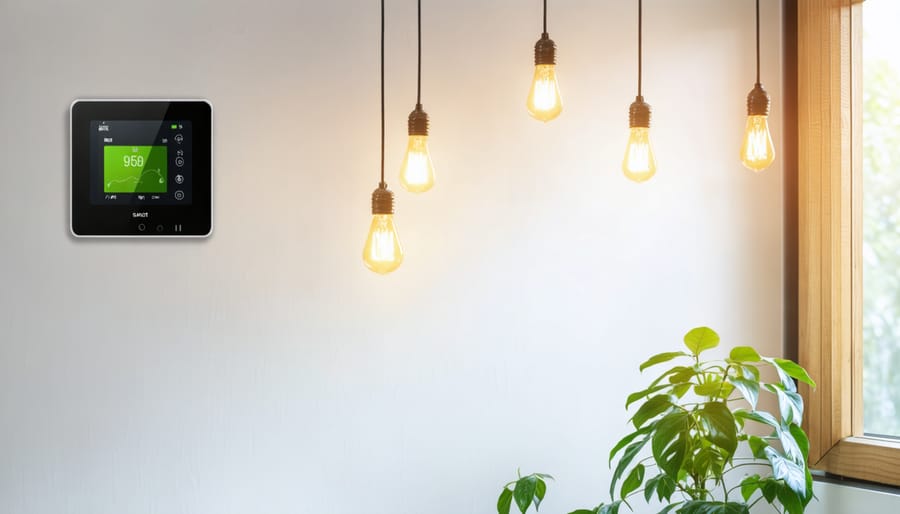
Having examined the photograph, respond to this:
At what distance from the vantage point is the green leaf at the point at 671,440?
109 centimetres

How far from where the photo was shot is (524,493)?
1.32 metres

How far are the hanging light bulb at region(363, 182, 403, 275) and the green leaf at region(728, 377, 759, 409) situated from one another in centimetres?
58

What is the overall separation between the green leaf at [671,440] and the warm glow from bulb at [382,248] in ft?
1.68

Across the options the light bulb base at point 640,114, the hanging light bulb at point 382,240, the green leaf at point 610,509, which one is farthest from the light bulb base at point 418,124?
the green leaf at point 610,509

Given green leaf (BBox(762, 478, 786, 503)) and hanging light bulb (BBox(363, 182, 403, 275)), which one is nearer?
green leaf (BBox(762, 478, 786, 503))

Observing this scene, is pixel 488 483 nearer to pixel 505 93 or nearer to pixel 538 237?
pixel 538 237

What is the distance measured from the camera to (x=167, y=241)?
1549mm

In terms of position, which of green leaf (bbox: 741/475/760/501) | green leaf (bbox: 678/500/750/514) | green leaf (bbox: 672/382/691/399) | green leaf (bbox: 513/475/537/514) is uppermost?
green leaf (bbox: 672/382/691/399)

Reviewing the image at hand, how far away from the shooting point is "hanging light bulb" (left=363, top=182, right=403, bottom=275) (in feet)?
4.18

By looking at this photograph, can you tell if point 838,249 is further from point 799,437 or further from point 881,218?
point 799,437

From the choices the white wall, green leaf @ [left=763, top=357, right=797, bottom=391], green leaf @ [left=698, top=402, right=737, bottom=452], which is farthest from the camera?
the white wall

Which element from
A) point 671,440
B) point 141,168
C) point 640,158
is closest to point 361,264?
point 141,168

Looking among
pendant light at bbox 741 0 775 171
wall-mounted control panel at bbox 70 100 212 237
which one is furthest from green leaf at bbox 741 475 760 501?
wall-mounted control panel at bbox 70 100 212 237

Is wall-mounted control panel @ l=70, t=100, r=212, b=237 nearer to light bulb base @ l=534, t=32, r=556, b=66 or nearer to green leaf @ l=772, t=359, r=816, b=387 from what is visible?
light bulb base @ l=534, t=32, r=556, b=66
